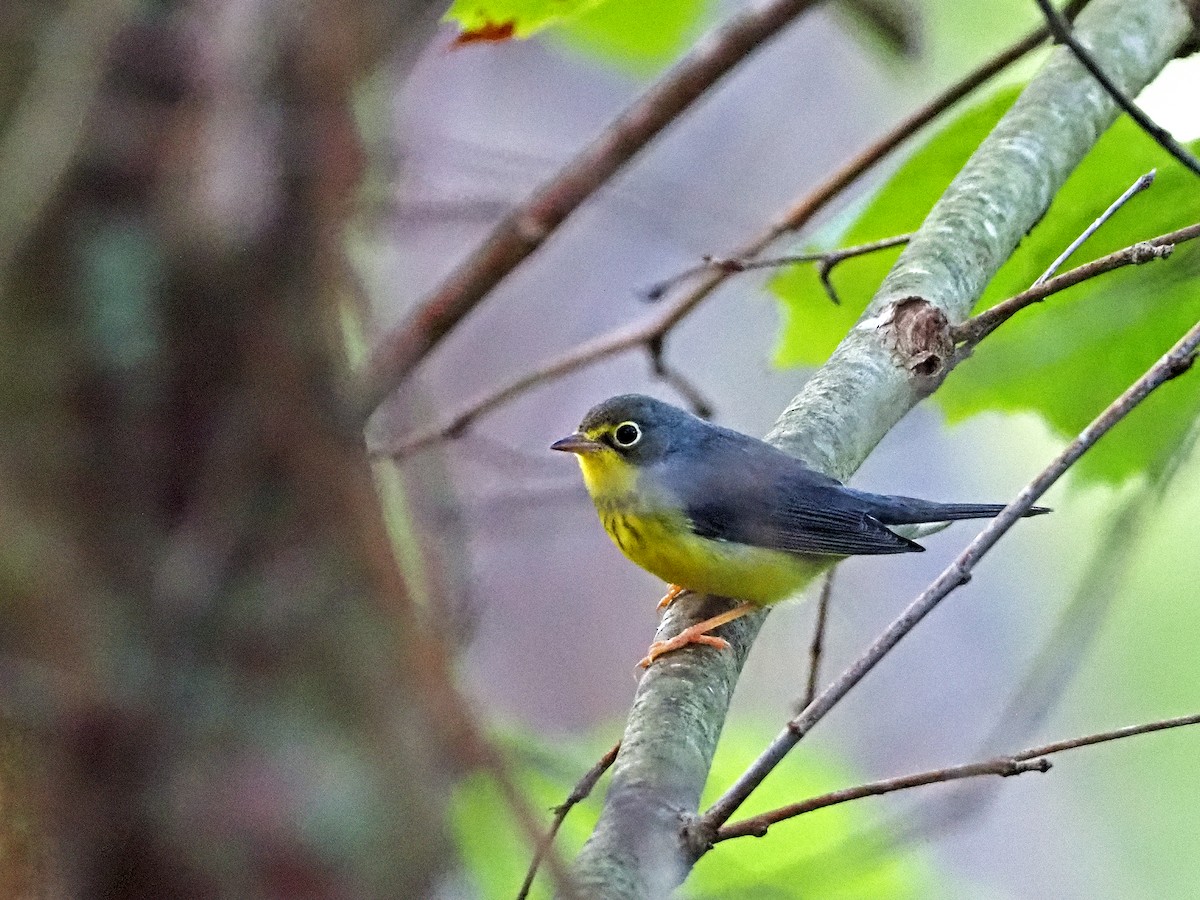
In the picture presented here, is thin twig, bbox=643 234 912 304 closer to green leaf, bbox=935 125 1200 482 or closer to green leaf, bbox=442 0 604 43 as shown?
green leaf, bbox=935 125 1200 482

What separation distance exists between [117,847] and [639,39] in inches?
105

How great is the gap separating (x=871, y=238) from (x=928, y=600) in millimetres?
2184

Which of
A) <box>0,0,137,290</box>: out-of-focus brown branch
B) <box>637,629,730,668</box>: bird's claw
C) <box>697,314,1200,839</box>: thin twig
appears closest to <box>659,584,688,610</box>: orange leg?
<box>637,629,730,668</box>: bird's claw

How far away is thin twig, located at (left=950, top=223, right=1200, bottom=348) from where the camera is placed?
7.09 feet

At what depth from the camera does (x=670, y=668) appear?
2502mm

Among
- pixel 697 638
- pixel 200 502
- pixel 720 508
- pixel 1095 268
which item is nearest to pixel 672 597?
pixel 720 508

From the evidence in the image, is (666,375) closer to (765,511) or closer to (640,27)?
(765,511)

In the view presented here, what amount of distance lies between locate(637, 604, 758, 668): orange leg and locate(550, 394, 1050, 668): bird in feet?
0.43

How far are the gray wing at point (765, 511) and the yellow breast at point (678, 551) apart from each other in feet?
0.19

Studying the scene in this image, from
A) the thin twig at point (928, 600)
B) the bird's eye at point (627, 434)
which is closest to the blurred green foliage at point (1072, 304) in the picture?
the bird's eye at point (627, 434)

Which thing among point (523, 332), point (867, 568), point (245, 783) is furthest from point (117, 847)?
point (867, 568)

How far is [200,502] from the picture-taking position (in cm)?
122

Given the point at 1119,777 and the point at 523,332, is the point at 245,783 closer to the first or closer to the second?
the point at 523,332

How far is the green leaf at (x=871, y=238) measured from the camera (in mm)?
3395
